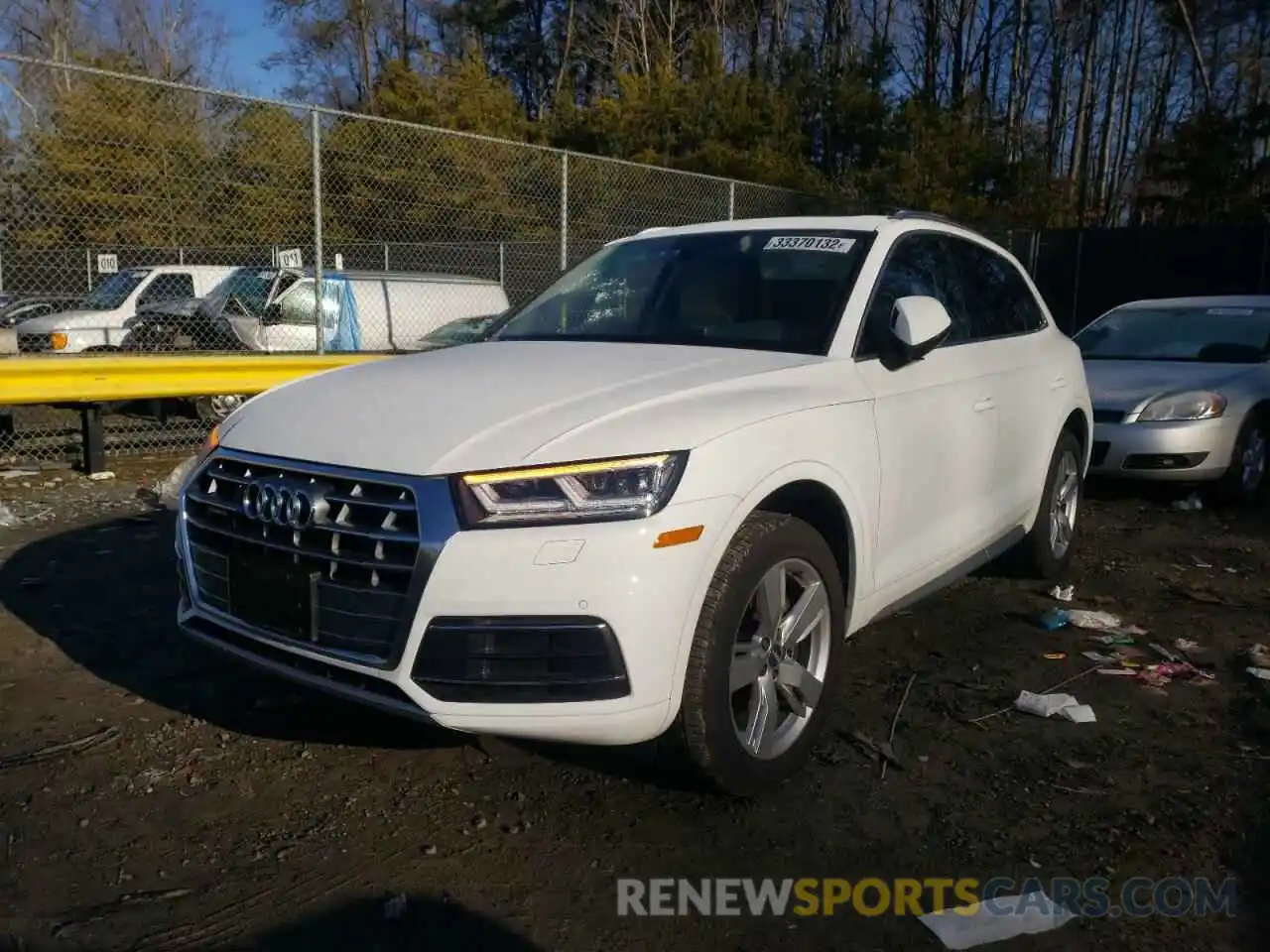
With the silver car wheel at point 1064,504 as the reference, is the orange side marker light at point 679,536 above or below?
above

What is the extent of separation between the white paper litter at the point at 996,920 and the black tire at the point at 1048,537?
2767mm

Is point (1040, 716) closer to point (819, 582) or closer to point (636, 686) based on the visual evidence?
point (819, 582)

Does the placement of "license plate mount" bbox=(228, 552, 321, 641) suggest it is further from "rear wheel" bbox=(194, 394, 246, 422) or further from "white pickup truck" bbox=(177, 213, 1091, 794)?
"rear wheel" bbox=(194, 394, 246, 422)

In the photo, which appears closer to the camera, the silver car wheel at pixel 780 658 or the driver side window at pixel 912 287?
the silver car wheel at pixel 780 658

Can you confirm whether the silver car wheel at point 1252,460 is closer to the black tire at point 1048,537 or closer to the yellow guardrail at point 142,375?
the black tire at point 1048,537

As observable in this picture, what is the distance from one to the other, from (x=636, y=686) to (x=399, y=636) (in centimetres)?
59

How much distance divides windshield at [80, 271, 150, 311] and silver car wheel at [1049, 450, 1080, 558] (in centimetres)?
1093

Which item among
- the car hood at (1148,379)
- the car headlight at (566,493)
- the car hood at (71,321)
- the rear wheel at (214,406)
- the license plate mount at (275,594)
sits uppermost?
the car headlight at (566,493)

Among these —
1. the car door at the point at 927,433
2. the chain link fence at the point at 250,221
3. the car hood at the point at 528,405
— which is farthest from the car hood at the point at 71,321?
the car door at the point at 927,433

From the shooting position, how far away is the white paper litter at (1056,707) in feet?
12.1

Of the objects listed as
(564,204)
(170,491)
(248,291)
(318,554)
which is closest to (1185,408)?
(564,204)

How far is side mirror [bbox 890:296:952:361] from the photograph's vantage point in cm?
348

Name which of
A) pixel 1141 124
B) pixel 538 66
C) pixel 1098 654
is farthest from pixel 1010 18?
pixel 1098 654
